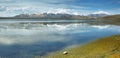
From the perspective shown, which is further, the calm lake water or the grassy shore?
the calm lake water

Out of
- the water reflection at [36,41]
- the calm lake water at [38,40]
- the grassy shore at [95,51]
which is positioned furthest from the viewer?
the water reflection at [36,41]

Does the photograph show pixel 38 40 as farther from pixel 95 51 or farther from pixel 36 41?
pixel 95 51

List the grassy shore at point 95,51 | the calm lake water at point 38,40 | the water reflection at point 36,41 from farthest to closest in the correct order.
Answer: the water reflection at point 36,41 < the calm lake water at point 38,40 < the grassy shore at point 95,51

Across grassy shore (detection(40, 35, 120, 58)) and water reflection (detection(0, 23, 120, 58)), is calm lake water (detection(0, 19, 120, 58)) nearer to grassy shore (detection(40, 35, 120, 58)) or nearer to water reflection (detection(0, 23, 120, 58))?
water reflection (detection(0, 23, 120, 58))

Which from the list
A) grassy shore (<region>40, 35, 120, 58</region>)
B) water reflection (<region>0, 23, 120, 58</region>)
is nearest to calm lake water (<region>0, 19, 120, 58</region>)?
water reflection (<region>0, 23, 120, 58</region>)

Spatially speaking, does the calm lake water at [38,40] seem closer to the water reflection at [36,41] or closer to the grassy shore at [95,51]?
the water reflection at [36,41]

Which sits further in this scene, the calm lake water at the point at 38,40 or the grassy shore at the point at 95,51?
the calm lake water at the point at 38,40

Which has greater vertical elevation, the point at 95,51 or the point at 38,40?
the point at 95,51

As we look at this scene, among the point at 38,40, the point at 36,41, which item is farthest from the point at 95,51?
the point at 38,40

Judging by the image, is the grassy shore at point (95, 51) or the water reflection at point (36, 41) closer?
the grassy shore at point (95, 51)

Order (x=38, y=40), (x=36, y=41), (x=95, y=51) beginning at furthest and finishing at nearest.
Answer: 1. (x=38, y=40)
2. (x=36, y=41)
3. (x=95, y=51)

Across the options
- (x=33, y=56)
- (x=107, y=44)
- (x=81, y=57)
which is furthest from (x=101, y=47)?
(x=33, y=56)

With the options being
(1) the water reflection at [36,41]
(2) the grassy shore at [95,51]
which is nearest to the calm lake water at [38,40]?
(1) the water reflection at [36,41]

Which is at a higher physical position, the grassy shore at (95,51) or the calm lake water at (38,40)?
the grassy shore at (95,51)
